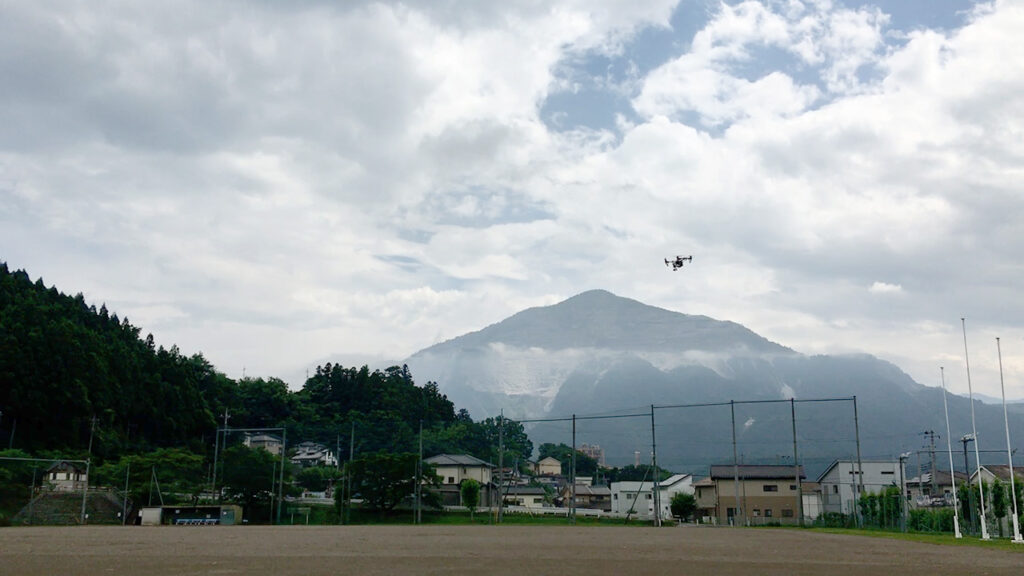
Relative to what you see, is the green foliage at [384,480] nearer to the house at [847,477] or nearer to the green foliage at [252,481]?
the green foliage at [252,481]

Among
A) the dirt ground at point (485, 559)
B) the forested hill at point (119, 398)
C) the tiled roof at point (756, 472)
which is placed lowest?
the dirt ground at point (485, 559)

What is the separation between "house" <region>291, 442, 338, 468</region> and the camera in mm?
67812

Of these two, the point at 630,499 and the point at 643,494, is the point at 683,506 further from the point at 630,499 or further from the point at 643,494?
the point at 643,494

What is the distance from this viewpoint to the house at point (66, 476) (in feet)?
141

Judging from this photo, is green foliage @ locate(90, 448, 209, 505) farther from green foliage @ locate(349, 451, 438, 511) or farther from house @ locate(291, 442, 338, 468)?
house @ locate(291, 442, 338, 468)

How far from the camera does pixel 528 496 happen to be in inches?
3260

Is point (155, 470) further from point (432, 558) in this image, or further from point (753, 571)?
point (753, 571)

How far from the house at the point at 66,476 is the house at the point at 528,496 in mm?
40493

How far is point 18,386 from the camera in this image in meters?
52.4

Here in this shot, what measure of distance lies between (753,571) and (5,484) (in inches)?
1471

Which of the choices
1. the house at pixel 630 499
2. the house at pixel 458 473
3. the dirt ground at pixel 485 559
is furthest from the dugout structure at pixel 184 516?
the house at pixel 630 499

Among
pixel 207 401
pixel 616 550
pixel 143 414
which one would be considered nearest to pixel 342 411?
pixel 207 401

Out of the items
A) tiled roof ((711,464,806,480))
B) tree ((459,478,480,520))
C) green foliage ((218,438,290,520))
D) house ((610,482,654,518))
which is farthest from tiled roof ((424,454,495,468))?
green foliage ((218,438,290,520))

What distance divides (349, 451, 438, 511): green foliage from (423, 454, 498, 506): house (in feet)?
63.3
